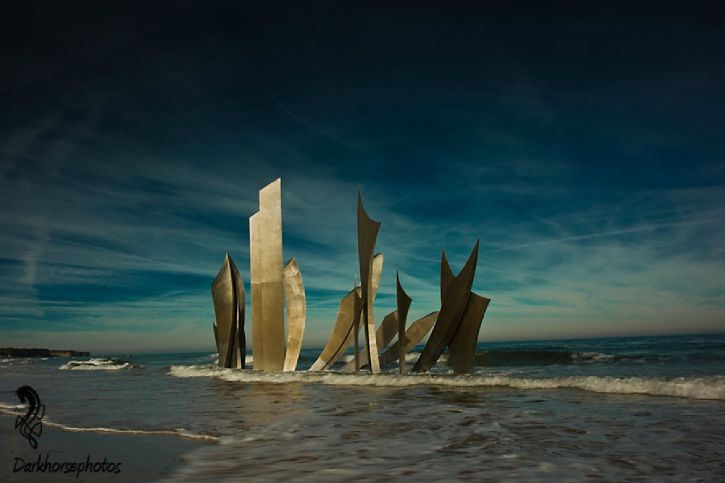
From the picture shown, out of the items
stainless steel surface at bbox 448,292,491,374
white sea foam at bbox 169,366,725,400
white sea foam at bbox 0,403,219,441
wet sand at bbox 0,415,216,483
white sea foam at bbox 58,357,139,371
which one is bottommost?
white sea foam at bbox 58,357,139,371

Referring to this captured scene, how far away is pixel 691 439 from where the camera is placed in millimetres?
4789

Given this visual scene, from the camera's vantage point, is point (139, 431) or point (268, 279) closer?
point (139, 431)

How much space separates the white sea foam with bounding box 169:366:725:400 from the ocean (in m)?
0.04

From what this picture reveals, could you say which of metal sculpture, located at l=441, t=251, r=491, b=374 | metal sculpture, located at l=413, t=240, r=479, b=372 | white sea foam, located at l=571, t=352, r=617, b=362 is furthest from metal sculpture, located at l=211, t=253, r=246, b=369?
white sea foam, located at l=571, t=352, r=617, b=362

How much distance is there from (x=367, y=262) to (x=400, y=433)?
6967mm

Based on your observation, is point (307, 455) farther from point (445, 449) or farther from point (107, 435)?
point (107, 435)

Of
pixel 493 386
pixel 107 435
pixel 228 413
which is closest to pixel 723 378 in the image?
pixel 493 386

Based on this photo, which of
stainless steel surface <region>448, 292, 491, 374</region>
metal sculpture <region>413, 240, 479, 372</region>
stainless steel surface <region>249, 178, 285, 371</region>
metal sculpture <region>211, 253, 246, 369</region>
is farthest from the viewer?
metal sculpture <region>211, 253, 246, 369</region>

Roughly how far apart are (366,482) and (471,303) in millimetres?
8690

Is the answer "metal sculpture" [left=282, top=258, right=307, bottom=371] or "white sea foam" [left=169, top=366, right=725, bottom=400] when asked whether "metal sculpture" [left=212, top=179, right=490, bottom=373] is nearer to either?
"metal sculpture" [left=282, top=258, right=307, bottom=371]

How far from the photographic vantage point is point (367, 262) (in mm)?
12086

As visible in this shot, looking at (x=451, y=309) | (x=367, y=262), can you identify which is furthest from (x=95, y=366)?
(x=451, y=309)

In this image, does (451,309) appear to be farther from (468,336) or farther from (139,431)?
(139,431)

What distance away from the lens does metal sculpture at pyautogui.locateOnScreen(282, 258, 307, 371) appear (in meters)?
15.4
